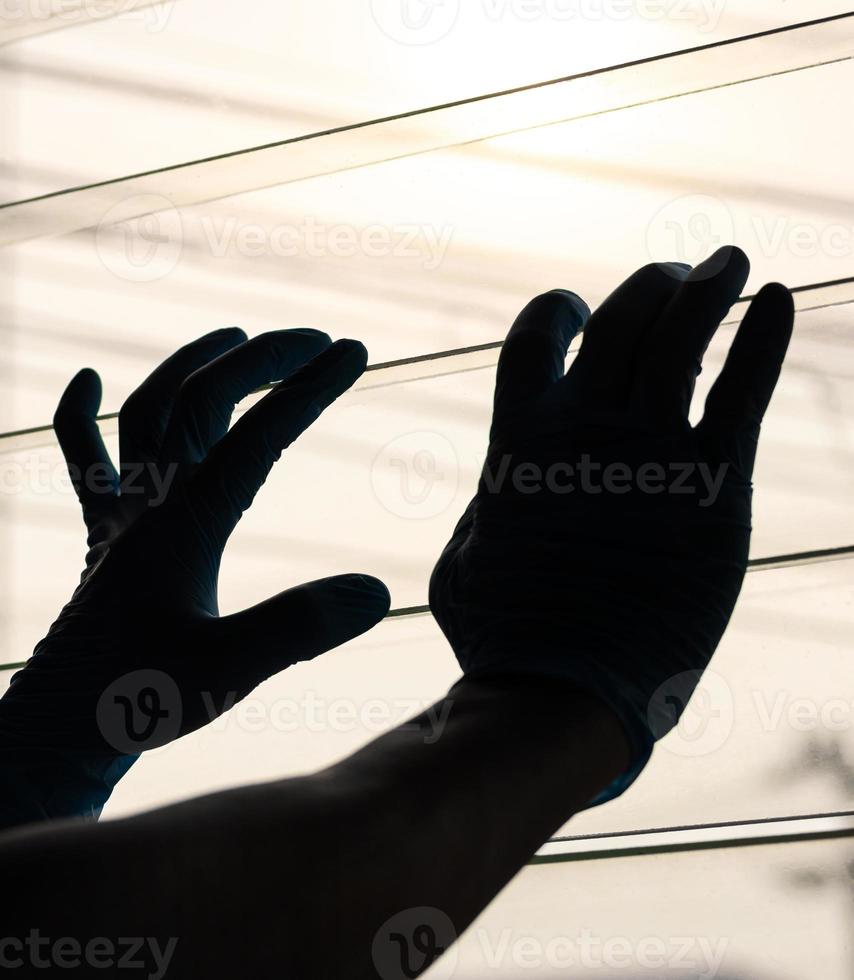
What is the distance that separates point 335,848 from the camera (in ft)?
1.44

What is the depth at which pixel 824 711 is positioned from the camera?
3.21ft

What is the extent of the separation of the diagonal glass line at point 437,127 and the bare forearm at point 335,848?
0.97 metres

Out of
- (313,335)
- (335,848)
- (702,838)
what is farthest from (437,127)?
(335,848)

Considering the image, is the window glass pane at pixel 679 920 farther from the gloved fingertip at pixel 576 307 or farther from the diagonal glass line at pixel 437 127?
the diagonal glass line at pixel 437 127

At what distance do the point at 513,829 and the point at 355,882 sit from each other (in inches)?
4.1

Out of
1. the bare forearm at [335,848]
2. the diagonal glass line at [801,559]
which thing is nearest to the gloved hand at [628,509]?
the bare forearm at [335,848]

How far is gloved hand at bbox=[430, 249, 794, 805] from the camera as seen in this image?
60 cm

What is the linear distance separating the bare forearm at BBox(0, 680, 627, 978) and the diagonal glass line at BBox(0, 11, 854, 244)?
975 millimetres

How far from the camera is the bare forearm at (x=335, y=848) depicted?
394 mm

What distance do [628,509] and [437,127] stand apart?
34.5 inches

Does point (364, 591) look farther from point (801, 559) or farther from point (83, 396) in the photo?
point (801, 559)

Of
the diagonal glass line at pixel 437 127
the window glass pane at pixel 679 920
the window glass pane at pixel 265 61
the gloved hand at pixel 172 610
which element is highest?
the window glass pane at pixel 265 61

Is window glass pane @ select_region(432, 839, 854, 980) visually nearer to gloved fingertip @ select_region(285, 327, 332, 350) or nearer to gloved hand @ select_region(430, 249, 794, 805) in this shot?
gloved hand @ select_region(430, 249, 794, 805)

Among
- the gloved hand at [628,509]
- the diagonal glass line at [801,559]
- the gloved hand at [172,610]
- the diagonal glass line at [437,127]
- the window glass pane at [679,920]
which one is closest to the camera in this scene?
the gloved hand at [628,509]
